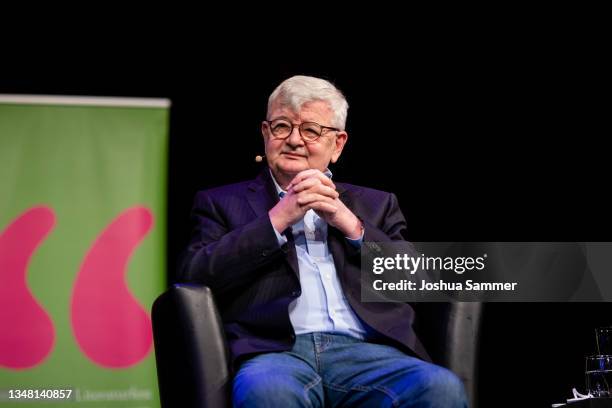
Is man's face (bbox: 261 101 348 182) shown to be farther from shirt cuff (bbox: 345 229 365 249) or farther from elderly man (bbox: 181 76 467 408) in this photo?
shirt cuff (bbox: 345 229 365 249)

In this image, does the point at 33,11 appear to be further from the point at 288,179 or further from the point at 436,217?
the point at 436,217

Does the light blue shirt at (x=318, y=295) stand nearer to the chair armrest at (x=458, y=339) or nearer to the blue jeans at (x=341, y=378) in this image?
the blue jeans at (x=341, y=378)

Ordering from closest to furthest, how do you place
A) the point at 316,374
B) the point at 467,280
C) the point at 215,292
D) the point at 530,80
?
the point at 316,374
the point at 215,292
the point at 467,280
the point at 530,80

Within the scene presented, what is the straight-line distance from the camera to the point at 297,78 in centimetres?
238

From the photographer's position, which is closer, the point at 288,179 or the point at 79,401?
the point at 288,179

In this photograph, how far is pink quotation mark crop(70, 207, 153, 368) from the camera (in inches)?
126

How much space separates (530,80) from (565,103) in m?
0.19

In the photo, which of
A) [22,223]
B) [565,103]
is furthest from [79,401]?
[565,103]

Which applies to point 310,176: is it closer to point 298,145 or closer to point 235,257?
point 298,145

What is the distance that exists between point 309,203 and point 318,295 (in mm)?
260

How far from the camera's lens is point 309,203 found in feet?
6.91

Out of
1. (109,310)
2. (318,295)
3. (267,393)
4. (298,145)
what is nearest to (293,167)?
(298,145)

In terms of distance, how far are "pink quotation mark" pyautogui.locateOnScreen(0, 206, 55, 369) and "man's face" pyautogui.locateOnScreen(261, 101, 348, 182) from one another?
1356 millimetres

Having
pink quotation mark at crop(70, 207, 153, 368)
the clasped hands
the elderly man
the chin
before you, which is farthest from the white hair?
pink quotation mark at crop(70, 207, 153, 368)
